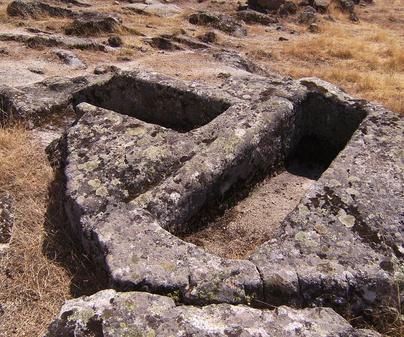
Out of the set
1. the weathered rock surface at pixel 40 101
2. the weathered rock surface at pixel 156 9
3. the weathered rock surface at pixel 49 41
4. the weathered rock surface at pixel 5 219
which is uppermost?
the weathered rock surface at pixel 5 219

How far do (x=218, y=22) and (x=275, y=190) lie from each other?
13.5 metres

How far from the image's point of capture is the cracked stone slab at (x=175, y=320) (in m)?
3.34

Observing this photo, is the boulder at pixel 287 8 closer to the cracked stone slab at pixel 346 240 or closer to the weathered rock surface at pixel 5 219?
the cracked stone slab at pixel 346 240

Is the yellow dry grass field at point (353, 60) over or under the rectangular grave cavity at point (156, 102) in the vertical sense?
under

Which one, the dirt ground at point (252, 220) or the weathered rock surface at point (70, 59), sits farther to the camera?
the weathered rock surface at point (70, 59)

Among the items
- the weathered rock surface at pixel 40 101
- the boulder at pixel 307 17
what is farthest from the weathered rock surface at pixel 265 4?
the weathered rock surface at pixel 40 101

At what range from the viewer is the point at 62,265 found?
4695 millimetres

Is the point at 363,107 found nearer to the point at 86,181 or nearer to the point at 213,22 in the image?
the point at 86,181

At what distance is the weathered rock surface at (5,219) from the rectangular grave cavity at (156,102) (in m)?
2.66

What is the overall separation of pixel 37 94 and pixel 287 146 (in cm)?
412

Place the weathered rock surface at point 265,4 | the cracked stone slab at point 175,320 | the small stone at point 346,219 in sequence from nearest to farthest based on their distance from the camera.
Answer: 1. the cracked stone slab at point 175,320
2. the small stone at point 346,219
3. the weathered rock surface at point 265,4

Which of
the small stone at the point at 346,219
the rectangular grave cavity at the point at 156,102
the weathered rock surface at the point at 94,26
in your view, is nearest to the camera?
the small stone at the point at 346,219

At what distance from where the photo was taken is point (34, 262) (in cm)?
469

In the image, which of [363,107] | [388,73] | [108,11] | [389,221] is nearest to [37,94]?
[363,107]
